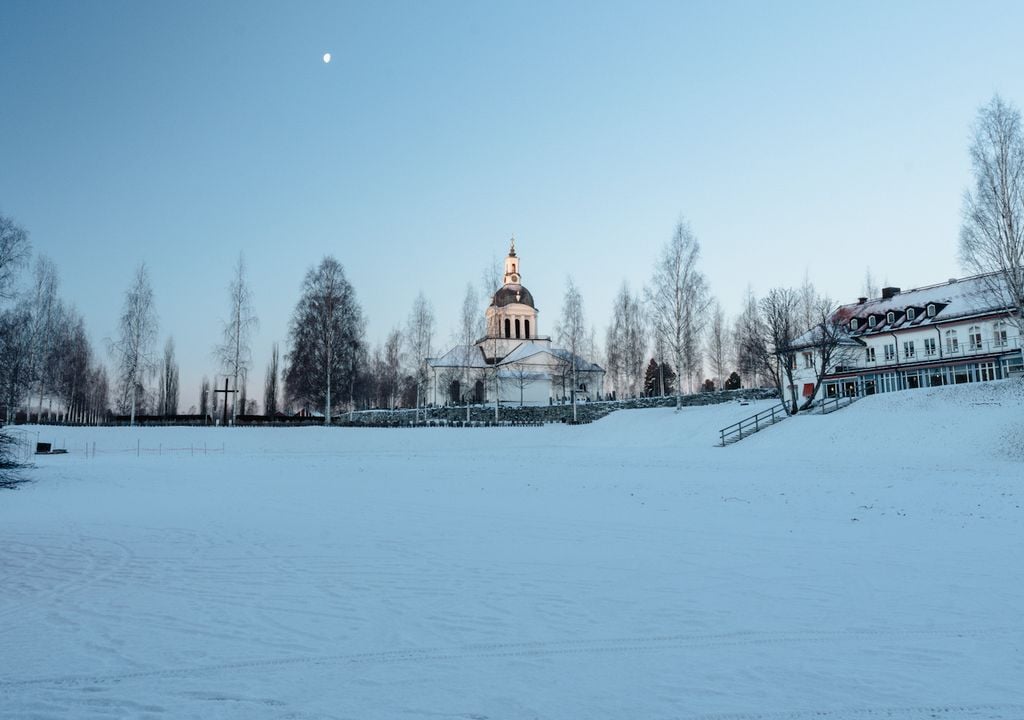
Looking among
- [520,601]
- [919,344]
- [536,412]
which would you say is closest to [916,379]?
[919,344]

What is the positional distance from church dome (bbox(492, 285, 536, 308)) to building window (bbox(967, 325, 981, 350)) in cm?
4951

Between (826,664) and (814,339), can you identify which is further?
(814,339)

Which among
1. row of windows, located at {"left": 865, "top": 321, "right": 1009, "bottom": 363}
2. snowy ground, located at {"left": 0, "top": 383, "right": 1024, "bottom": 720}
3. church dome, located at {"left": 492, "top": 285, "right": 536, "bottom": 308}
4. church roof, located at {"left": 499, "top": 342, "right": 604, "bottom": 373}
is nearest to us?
snowy ground, located at {"left": 0, "top": 383, "right": 1024, "bottom": 720}

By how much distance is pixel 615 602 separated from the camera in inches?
258

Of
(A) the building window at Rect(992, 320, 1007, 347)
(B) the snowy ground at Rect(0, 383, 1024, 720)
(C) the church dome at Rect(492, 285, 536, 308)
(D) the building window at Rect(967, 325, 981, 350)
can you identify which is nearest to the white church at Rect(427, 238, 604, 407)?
(C) the church dome at Rect(492, 285, 536, 308)

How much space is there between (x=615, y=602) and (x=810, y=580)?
2.61 m

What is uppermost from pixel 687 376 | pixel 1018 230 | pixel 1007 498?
pixel 1018 230

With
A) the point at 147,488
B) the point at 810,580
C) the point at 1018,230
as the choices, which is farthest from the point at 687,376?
the point at 810,580

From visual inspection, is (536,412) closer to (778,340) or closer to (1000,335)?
(778,340)

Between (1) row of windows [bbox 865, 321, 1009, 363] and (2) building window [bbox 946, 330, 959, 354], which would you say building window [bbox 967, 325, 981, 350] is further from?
(2) building window [bbox 946, 330, 959, 354]

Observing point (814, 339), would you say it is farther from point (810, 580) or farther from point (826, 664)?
point (826, 664)

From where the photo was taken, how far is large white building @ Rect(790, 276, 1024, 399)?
39562 mm

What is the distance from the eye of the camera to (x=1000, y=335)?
Answer: 129 feet

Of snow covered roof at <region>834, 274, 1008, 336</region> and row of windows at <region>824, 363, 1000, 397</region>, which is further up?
snow covered roof at <region>834, 274, 1008, 336</region>
